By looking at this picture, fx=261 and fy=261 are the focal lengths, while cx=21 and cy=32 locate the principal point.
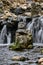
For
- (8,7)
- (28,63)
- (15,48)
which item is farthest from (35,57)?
(8,7)

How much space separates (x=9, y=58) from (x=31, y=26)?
41.3ft

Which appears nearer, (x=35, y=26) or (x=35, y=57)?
(x=35, y=57)

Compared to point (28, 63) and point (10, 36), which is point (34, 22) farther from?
point (28, 63)

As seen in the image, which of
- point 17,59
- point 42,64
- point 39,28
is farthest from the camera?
point 39,28

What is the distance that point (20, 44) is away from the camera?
2262 centimetres

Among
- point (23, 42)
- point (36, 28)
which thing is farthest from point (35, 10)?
point (23, 42)

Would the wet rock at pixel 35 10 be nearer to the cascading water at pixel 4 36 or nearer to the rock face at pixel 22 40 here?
the cascading water at pixel 4 36

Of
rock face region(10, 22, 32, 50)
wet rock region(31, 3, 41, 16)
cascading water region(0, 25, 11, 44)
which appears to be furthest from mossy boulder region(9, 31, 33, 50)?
wet rock region(31, 3, 41, 16)

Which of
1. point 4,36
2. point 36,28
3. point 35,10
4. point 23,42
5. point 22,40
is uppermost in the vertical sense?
point 35,10

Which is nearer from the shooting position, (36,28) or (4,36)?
(36,28)

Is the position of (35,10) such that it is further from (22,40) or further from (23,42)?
(23,42)

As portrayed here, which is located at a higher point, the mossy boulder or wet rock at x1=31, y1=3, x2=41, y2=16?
wet rock at x1=31, y1=3, x2=41, y2=16

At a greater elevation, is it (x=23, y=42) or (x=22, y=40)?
(x=22, y=40)

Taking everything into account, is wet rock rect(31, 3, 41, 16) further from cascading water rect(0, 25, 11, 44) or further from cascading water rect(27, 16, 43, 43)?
cascading water rect(0, 25, 11, 44)
